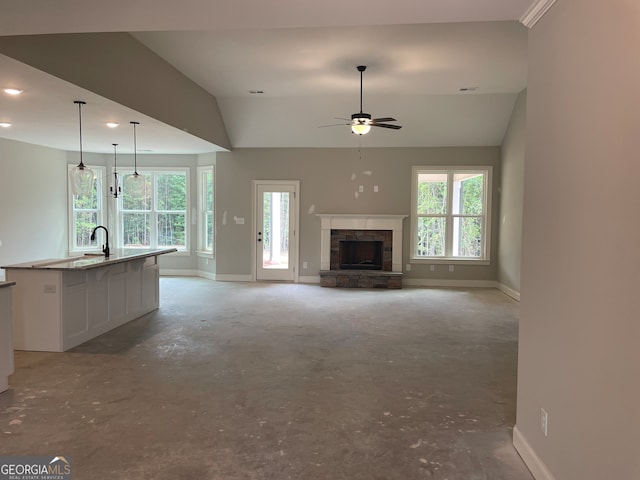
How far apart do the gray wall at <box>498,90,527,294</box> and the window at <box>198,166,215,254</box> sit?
5.80m

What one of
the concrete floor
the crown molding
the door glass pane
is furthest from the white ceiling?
the concrete floor

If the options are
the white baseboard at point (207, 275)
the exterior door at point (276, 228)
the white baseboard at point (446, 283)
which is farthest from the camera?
the white baseboard at point (207, 275)

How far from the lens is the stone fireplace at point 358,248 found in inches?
330

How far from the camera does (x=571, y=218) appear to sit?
6.54 ft

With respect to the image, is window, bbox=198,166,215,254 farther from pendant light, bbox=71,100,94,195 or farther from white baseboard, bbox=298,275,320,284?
pendant light, bbox=71,100,94,195

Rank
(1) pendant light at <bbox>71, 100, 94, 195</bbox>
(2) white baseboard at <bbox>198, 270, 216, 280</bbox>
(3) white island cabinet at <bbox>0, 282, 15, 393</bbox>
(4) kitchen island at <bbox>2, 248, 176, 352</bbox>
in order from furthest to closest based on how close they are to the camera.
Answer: (2) white baseboard at <bbox>198, 270, 216, 280</bbox> < (1) pendant light at <bbox>71, 100, 94, 195</bbox> < (4) kitchen island at <bbox>2, 248, 176, 352</bbox> < (3) white island cabinet at <bbox>0, 282, 15, 393</bbox>

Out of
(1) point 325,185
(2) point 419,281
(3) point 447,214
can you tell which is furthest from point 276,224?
(3) point 447,214

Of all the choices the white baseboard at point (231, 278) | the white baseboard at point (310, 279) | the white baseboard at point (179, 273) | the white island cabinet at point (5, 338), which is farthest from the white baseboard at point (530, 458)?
the white baseboard at point (179, 273)

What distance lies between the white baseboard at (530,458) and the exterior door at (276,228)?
644 centimetres

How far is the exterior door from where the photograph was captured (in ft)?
28.8

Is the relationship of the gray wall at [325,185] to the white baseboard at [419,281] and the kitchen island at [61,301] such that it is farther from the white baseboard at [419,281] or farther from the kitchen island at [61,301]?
the kitchen island at [61,301]

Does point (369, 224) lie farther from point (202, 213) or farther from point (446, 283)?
point (202, 213)

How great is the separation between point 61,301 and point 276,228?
4908mm

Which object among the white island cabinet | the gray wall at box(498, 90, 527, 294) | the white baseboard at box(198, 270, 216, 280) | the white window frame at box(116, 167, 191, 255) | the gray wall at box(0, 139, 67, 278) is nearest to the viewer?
the white island cabinet
